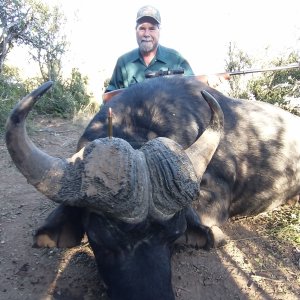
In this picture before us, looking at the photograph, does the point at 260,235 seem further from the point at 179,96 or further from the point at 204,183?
the point at 179,96

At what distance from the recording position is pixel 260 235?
14.8 ft

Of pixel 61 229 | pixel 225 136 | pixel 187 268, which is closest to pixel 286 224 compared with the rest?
pixel 225 136

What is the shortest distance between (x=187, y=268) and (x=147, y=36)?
4.43 m

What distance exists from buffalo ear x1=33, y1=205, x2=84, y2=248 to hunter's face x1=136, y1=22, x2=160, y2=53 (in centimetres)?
438

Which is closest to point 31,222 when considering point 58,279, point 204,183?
point 58,279

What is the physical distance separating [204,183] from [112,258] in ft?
5.36

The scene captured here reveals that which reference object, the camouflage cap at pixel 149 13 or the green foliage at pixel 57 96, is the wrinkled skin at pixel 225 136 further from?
the green foliage at pixel 57 96

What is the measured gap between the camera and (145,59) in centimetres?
704

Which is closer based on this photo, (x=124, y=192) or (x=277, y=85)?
(x=124, y=192)

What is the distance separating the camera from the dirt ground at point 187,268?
3.52m

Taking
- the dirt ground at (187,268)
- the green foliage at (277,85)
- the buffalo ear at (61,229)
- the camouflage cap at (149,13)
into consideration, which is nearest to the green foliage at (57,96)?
the camouflage cap at (149,13)

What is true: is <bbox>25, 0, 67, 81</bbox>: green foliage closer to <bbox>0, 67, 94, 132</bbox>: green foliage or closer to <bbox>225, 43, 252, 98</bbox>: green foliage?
<bbox>0, 67, 94, 132</bbox>: green foliage

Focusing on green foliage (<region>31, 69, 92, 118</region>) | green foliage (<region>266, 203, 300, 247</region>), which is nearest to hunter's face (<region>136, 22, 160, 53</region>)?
green foliage (<region>266, 203, 300, 247</region>)

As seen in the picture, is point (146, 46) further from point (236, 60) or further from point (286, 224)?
point (236, 60)
